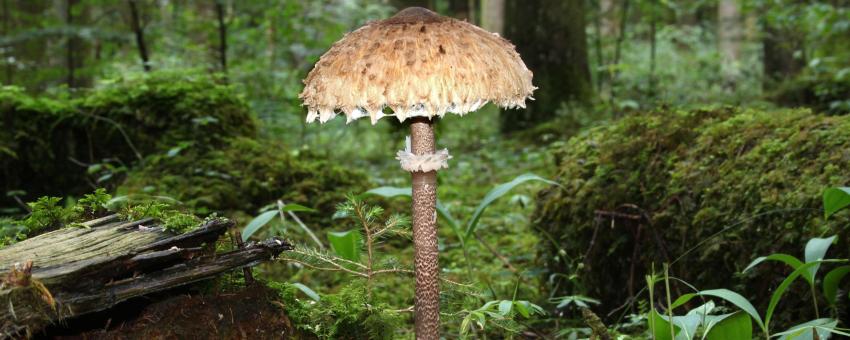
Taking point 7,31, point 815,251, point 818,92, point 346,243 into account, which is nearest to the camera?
point 815,251

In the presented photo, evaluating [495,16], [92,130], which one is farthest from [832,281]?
[495,16]

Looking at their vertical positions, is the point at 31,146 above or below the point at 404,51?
below

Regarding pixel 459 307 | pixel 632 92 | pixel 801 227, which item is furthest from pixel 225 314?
pixel 632 92

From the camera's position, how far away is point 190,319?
8.00ft

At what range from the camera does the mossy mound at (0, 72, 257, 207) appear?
5797 millimetres

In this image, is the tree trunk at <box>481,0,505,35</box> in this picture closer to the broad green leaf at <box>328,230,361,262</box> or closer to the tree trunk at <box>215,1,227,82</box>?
the tree trunk at <box>215,1,227,82</box>

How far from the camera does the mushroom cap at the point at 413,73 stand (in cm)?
233

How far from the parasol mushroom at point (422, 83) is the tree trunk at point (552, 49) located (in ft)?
23.9

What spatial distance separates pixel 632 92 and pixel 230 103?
6.69m

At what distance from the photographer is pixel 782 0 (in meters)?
10.6

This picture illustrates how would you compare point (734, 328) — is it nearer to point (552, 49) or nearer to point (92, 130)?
point (92, 130)

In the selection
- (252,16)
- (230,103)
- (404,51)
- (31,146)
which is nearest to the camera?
(404,51)

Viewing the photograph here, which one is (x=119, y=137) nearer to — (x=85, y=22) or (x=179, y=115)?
(x=179, y=115)

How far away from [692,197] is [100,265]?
10.5 ft
